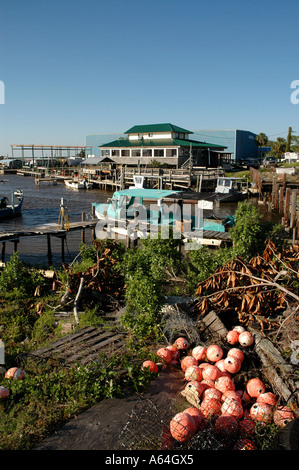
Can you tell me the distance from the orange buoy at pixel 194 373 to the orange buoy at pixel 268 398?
36.3 inches

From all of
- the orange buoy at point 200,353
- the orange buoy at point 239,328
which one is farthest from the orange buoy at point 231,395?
the orange buoy at point 239,328

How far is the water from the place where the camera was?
2020cm

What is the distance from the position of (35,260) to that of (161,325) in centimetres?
1304

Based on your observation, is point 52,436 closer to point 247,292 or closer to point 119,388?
point 119,388

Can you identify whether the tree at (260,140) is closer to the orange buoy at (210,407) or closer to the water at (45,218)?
the water at (45,218)

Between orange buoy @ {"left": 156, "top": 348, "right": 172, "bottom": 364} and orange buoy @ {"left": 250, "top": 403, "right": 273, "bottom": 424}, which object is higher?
orange buoy @ {"left": 156, "top": 348, "right": 172, "bottom": 364}

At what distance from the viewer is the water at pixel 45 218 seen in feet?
66.3

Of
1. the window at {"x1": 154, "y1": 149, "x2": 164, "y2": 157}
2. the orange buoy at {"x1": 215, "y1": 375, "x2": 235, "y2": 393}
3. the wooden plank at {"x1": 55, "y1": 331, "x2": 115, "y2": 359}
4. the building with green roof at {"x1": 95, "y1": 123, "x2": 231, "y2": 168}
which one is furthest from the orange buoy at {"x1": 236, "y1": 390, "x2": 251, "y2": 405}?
the window at {"x1": 154, "y1": 149, "x2": 164, "y2": 157}

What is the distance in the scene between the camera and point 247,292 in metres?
7.67

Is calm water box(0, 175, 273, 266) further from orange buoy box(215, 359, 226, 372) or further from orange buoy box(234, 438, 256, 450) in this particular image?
orange buoy box(234, 438, 256, 450)

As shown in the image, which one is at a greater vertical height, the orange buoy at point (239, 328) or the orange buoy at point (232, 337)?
the orange buoy at point (239, 328)

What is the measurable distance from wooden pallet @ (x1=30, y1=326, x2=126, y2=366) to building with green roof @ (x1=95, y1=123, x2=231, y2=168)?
4324 centimetres

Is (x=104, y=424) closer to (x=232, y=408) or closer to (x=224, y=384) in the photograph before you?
(x=232, y=408)

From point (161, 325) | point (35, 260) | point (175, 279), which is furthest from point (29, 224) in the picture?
point (161, 325)
